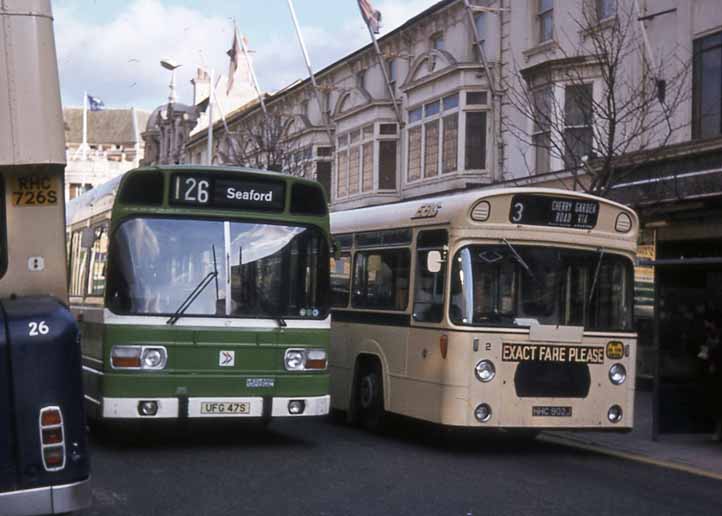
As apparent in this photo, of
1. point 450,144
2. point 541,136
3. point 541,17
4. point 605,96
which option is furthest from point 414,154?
point 605,96

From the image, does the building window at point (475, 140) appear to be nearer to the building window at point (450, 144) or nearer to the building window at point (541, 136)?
the building window at point (450, 144)

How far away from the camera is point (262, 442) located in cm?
1286

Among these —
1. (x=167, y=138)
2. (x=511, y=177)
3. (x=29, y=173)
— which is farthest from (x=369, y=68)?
(x=167, y=138)

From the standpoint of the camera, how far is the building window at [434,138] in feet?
93.4

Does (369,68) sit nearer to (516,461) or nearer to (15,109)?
(516,461)

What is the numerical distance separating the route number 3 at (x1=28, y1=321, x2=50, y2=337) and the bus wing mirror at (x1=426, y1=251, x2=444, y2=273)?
6418 mm

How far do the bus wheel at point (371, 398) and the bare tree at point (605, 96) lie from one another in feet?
17.8

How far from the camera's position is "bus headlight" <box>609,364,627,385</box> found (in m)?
12.6

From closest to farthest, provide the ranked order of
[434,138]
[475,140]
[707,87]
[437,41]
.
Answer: [707,87], [475,140], [434,138], [437,41]

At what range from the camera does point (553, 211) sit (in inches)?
493

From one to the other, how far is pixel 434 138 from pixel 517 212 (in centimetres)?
1743

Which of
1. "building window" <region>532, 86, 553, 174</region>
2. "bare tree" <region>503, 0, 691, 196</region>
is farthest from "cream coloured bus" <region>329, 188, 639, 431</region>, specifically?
"building window" <region>532, 86, 553, 174</region>

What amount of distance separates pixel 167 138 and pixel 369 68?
38744mm

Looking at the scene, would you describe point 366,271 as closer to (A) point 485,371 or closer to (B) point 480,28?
(A) point 485,371
